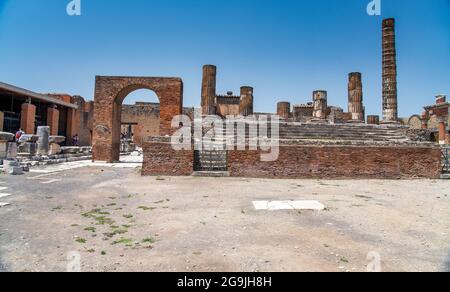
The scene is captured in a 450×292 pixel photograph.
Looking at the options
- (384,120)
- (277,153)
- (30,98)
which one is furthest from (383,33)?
(30,98)

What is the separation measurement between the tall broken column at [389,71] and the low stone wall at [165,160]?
14.6m

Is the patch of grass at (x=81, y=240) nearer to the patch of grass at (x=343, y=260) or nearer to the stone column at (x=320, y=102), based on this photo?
the patch of grass at (x=343, y=260)

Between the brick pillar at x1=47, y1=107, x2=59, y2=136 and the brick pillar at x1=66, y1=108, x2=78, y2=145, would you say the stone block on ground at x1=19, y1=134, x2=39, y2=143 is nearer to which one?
the brick pillar at x1=47, y1=107, x2=59, y2=136

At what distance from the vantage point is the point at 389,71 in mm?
18922

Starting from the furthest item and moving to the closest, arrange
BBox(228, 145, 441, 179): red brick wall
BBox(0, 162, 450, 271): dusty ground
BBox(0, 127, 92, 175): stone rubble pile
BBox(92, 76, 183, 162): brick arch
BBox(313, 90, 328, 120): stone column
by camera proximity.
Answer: BBox(313, 90, 328, 120): stone column
BBox(92, 76, 183, 162): brick arch
BBox(0, 127, 92, 175): stone rubble pile
BBox(228, 145, 441, 179): red brick wall
BBox(0, 162, 450, 271): dusty ground

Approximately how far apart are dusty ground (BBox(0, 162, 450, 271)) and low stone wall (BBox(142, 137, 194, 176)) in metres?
2.97

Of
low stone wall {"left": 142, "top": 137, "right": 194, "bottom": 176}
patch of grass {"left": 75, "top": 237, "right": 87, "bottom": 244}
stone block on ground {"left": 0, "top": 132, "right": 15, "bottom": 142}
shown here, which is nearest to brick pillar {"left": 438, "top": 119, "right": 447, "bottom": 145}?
low stone wall {"left": 142, "top": 137, "right": 194, "bottom": 176}

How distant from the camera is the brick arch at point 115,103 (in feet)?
44.9

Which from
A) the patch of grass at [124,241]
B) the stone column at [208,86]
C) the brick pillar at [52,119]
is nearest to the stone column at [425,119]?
the stone column at [208,86]

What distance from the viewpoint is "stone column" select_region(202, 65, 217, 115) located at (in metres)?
19.2

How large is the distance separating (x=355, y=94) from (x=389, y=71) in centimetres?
271

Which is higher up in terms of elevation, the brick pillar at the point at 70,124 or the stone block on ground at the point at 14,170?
the brick pillar at the point at 70,124
